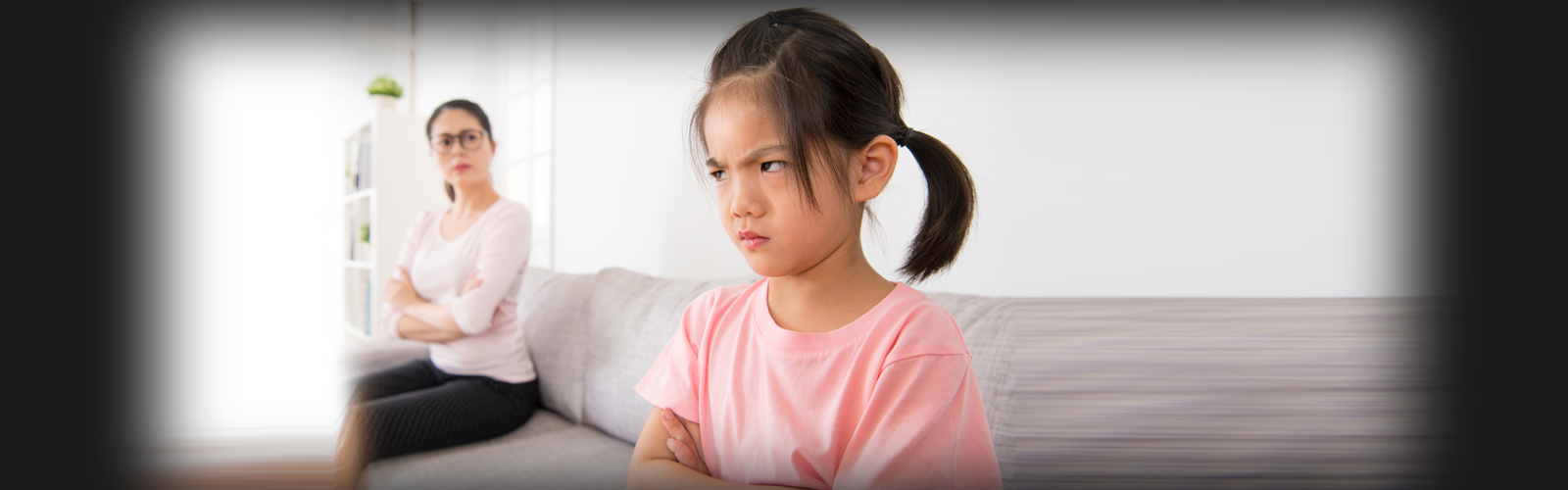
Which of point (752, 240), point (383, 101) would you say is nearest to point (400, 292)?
point (383, 101)

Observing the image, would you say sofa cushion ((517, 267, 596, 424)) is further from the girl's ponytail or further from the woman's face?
the girl's ponytail

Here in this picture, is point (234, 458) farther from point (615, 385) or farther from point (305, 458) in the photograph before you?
point (615, 385)

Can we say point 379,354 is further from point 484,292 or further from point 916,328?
point 916,328

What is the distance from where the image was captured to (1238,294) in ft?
1.56

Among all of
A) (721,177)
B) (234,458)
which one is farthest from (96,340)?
(721,177)

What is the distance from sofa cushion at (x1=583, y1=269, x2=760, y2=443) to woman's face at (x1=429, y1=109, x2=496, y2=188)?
1.20ft

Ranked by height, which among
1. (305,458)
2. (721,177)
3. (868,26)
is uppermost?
(868,26)

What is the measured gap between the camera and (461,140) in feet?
3.93

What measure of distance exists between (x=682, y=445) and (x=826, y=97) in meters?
0.34

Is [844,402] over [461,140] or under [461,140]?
under

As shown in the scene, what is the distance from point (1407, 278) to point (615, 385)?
98 centimetres

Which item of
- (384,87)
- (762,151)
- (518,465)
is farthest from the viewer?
(384,87)

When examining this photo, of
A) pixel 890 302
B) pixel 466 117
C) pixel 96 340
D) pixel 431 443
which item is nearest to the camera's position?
pixel 96 340

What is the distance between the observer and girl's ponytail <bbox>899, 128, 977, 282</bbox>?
529mm
